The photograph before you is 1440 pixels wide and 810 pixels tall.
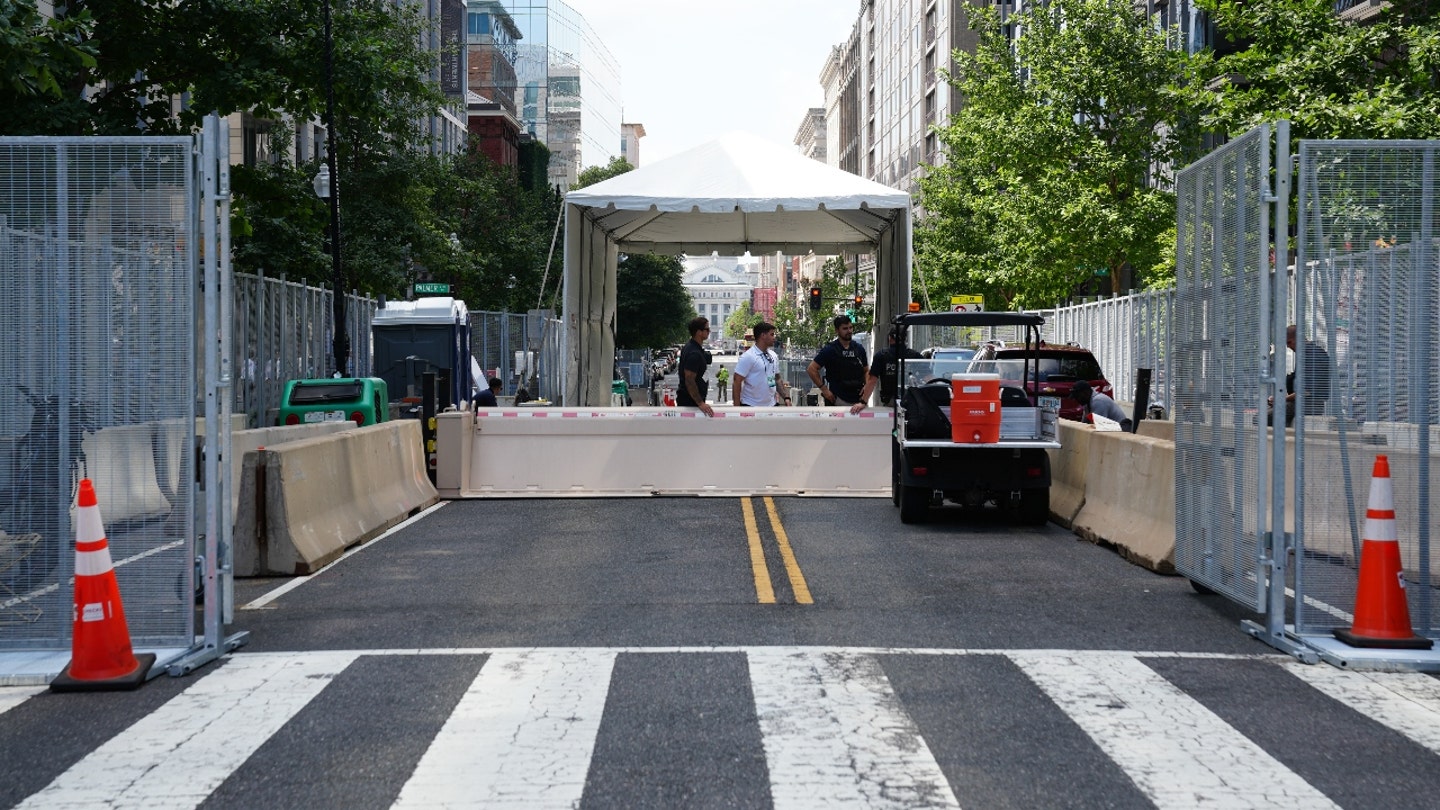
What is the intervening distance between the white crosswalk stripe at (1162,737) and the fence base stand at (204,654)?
422cm

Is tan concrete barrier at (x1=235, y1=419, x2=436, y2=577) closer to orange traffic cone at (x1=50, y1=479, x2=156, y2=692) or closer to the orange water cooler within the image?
orange traffic cone at (x1=50, y1=479, x2=156, y2=692)

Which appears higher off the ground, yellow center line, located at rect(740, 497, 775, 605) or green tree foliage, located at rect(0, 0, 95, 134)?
green tree foliage, located at rect(0, 0, 95, 134)

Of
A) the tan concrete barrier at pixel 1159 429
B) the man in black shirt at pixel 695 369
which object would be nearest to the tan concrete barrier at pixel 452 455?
the man in black shirt at pixel 695 369

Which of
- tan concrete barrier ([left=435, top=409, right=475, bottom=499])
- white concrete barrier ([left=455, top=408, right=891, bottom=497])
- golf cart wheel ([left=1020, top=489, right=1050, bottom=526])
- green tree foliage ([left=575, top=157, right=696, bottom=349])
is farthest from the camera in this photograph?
green tree foliage ([left=575, top=157, right=696, bottom=349])

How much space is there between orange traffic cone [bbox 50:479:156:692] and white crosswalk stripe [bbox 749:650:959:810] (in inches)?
122

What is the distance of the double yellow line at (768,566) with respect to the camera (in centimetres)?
995

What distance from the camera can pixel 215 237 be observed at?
26.7 feet

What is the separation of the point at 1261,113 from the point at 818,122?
150272 millimetres

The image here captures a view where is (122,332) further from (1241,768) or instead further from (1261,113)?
(1261,113)

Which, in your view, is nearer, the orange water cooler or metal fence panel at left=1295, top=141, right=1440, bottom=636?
metal fence panel at left=1295, top=141, right=1440, bottom=636

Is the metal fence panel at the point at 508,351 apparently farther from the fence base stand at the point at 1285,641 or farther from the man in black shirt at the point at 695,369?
the fence base stand at the point at 1285,641

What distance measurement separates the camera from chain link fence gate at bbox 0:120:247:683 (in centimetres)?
800

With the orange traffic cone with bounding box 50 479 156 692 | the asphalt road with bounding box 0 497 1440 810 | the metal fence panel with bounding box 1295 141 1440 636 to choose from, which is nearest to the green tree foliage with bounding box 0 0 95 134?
the asphalt road with bounding box 0 497 1440 810

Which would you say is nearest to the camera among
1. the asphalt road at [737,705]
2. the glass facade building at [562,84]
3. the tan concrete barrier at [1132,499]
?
the asphalt road at [737,705]
